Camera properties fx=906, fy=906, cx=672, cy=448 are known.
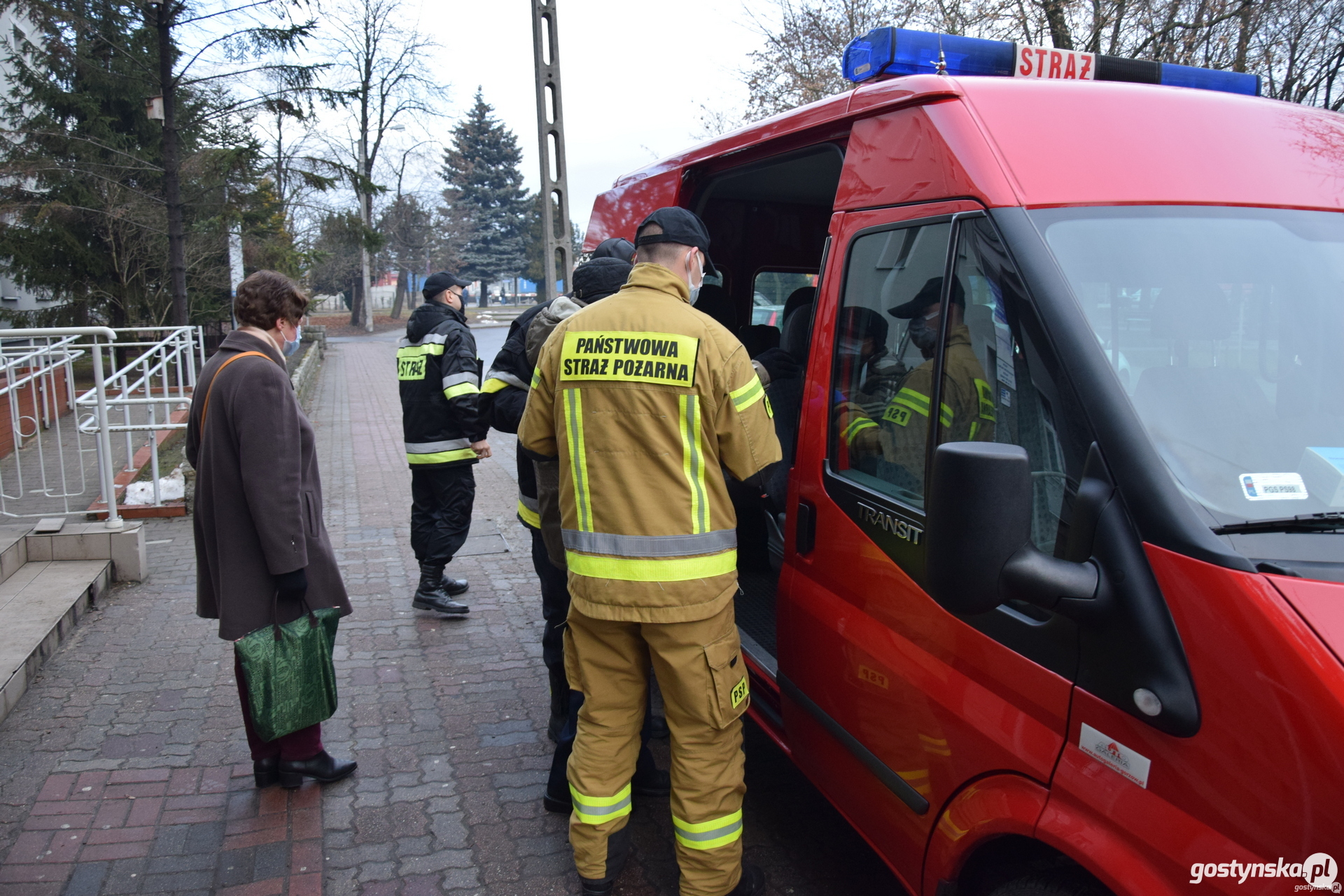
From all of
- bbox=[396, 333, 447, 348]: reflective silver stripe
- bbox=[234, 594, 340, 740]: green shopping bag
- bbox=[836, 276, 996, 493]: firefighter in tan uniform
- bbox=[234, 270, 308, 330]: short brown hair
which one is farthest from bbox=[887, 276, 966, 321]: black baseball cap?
bbox=[396, 333, 447, 348]: reflective silver stripe

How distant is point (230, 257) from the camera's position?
16.8 m

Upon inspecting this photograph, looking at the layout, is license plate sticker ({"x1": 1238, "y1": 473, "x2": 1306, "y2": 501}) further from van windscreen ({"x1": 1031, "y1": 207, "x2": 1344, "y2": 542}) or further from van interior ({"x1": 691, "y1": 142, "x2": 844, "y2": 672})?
van interior ({"x1": 691, "y1": 142, "x2": 844, "y2": 672})

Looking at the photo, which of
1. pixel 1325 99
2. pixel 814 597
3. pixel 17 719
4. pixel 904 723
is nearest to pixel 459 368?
pixel 17 719

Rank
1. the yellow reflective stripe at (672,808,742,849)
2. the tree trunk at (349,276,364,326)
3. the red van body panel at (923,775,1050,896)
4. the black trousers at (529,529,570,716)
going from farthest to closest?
the tree trunk at (349,276,364,326), the black trousers at (529,529,570,716), the yellow reflective stripe at (672,808,742,849), the red van body panel at (923,775,1050,896)

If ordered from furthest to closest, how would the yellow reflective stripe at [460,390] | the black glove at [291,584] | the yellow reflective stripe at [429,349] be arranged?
1. the yellow reflective stripe at [429,349]
2. the yellow reflective stripe at [460,390]
3. the black glove at [291,584]

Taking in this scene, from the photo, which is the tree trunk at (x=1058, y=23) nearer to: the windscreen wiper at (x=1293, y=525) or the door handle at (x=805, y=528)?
the door handle at (x=805, y=528)

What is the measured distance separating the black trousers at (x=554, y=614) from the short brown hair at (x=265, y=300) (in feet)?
4.19

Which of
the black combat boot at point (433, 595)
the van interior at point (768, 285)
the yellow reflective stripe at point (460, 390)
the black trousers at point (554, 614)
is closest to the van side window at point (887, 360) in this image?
the van interior at point (768, 285)

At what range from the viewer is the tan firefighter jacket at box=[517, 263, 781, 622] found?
2.52 metres

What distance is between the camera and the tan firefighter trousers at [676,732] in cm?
259

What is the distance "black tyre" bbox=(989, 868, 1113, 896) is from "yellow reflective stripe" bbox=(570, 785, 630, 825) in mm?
1216

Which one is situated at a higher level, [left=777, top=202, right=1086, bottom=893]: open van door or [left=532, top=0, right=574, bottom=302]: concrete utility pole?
[left=532, top=0, right=574, bottom=302]: concrete utility pole

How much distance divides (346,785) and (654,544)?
1959mm

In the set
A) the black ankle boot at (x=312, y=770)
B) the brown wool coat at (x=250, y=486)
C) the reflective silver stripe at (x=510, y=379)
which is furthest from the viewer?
the reflective silver stripe at (x=510, y=379)
